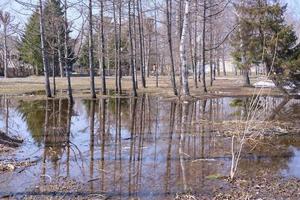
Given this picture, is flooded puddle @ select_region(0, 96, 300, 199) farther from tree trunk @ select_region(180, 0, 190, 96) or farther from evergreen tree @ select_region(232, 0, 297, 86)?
evergreen tree @ select_region(232, 0, 297, 86)

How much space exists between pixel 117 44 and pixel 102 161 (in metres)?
21.3

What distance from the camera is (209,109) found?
68.6 ft

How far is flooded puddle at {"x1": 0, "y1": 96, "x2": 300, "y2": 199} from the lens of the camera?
7.84m

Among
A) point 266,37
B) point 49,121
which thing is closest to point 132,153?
point 49,121

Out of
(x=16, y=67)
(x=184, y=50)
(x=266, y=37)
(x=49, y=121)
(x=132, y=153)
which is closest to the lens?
(x=132, y=153)

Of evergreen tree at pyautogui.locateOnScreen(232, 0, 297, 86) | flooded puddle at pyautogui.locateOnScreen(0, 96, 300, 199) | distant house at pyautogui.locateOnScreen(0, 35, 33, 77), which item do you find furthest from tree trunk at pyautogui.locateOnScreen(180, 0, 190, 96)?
distant house at pyautogui.locateOnScreen(0, 35, 33, 77)

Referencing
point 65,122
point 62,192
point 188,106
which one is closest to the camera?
point 62,192

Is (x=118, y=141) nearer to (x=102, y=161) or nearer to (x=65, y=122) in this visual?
(x=102, y=161)

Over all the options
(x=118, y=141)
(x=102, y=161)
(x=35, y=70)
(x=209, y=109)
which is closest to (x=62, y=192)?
(x=102, y=161)

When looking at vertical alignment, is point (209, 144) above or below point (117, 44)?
below

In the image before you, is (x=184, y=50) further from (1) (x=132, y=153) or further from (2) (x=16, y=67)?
(2) (x=16, y=67)

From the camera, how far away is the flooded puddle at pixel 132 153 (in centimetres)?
784

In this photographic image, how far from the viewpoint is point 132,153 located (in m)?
10.5

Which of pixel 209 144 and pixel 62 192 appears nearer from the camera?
pixel 62 192
